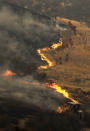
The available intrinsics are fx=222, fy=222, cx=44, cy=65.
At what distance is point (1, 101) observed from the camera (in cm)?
1608

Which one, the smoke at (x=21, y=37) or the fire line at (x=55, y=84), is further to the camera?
the smoke at (x=21, y=37)

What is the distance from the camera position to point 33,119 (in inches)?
556

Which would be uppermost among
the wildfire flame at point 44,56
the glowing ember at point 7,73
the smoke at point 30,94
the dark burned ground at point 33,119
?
the wildfire flame at point 44,56

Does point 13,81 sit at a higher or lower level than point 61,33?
lower

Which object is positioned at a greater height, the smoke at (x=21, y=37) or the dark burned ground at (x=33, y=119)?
the smoke at (x=21, y=37)

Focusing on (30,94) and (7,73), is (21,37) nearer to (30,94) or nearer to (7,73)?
(7,73)

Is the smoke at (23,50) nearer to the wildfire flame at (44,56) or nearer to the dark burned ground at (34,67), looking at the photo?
the dark burned ground at (34,67)

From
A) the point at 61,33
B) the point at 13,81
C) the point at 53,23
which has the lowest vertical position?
the point at 13,81

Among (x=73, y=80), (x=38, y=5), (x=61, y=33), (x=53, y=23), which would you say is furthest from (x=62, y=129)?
(x=38, y=5)

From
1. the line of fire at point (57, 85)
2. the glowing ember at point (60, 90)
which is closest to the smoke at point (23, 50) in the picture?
the line of fire at point (57, 85)

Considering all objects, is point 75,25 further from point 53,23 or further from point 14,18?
point 14,18

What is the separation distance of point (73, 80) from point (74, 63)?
20.2 ft

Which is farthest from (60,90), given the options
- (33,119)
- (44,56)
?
(44,56)

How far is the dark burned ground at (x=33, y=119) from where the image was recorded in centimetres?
1296
